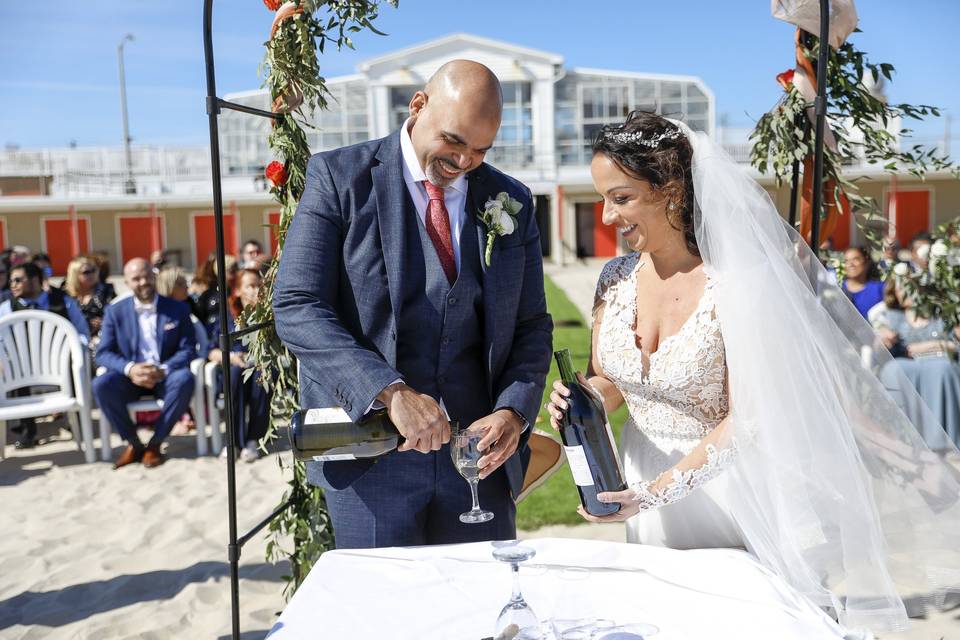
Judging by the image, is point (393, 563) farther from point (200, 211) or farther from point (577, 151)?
point (200, 211)

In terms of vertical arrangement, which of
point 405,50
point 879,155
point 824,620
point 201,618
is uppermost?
point 405,50

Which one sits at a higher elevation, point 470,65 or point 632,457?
point 470,65

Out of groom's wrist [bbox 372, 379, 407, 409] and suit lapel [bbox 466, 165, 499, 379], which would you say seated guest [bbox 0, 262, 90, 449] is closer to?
suit lapel [bbox 466, 165, 499, 379]

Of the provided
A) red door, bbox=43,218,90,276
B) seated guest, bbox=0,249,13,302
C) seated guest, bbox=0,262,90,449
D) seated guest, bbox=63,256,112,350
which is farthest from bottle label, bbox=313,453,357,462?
red door, bbox=43,218,90,276

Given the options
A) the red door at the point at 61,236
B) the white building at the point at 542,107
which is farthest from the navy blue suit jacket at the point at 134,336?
the red door at the point at 61,236

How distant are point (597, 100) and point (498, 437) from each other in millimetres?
34664

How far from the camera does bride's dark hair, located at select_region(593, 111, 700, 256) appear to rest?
2.47 metres

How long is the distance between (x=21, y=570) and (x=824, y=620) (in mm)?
4553

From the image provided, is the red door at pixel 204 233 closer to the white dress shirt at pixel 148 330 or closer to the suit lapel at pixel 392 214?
the white dress shirt at pixel 148 330

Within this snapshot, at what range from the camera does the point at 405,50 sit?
110ft

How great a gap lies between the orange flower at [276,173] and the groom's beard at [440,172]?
3.48 ft

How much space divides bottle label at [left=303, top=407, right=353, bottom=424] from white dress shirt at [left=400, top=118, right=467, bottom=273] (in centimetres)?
62

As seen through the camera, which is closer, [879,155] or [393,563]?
[393,563]

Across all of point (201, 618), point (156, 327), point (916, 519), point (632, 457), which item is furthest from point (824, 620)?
point (156, 327)
